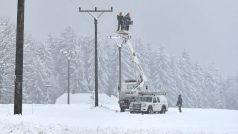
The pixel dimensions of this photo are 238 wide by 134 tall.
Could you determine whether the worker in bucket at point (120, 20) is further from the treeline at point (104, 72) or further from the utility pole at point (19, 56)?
the treeline at point (104, 72)

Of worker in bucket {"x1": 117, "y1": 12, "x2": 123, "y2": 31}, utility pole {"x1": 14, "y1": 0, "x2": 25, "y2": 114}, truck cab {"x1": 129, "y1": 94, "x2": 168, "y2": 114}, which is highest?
worker in bucket {"x1": 117, "y1": 12, "x2": 123, "y2": 31}

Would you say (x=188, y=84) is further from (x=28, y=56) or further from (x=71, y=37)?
(x=28, y=56)

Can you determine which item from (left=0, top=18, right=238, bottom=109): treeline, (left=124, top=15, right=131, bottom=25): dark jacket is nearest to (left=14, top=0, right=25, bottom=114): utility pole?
(left=124, top=15, right=131, bottom=25): dark jacket

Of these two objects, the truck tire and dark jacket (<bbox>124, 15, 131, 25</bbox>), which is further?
dark jacket (<bbox>124, 15, 131, 25</bbox>)

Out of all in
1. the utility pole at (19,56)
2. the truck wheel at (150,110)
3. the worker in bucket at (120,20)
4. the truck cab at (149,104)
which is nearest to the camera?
the utility pole at (19,56)

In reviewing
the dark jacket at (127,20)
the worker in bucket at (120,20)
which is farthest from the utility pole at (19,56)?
the dark jacket at (127,20)

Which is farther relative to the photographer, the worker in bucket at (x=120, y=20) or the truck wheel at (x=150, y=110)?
the worker in bucket at (x=120, y=20)

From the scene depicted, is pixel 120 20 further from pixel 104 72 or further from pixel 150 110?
pixel 104 72

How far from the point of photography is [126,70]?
109m

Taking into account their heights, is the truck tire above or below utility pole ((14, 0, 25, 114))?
below

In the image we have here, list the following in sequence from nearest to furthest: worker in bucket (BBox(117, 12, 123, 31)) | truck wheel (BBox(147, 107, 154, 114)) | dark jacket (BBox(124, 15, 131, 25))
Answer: truck wheel (BBox(147, 107, 154, 114)), worker in bucket (BBox(117, 12, 123, 31)), dark jacket (BBox(124, 15, 131, 25))

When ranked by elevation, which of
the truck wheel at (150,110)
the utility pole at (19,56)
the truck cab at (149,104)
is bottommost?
the truck wheel at (150,110)

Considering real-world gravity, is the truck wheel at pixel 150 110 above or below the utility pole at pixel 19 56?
below

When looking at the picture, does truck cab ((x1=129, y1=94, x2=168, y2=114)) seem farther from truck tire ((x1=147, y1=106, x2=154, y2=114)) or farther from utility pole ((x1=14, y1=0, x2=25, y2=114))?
utility pole ((x1=14, y1=0, x2=25, y2=114))
